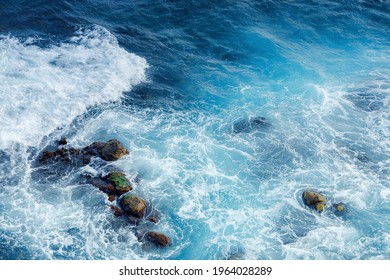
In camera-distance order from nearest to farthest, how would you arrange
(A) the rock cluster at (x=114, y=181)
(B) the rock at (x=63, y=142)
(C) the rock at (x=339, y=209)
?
(A) the rock cluster at (x=114, y=181)
(C) the rock at (x=339, y=209)
(B) the rock at (x=63, y=142)

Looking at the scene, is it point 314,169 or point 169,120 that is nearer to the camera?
point 314,169

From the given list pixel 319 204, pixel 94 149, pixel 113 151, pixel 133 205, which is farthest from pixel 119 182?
pixel 319 204

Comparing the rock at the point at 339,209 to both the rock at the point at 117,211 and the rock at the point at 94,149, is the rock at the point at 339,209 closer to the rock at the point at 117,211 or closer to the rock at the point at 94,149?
the rock at the point at 117,211

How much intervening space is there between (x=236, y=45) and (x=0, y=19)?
3623 centimetres

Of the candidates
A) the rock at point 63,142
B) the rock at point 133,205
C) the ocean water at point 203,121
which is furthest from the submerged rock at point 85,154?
the rock at point 133,205

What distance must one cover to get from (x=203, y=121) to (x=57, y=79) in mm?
19980

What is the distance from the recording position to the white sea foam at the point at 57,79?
44500mm

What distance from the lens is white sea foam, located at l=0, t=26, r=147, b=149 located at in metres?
44.5

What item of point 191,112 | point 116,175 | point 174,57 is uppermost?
point 174,57

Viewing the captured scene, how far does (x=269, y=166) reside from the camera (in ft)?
139

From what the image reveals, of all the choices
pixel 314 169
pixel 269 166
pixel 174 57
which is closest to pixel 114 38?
pixel 174 57

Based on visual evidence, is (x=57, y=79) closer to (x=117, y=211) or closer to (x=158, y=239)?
(x=117, y=211)

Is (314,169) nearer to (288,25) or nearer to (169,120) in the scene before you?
(169,120)

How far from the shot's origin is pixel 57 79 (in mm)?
50375
